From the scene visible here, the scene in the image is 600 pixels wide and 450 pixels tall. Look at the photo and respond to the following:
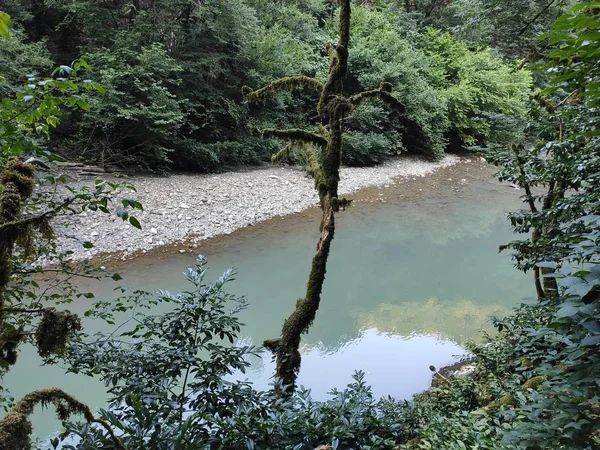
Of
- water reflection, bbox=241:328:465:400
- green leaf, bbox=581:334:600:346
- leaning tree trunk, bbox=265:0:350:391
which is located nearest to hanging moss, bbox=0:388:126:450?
green leaf, bbox=581:334:600:346

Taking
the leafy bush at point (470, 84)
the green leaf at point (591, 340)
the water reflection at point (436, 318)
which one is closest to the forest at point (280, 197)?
the green leaf at point (591, 340)

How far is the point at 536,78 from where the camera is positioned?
1608 centimetres

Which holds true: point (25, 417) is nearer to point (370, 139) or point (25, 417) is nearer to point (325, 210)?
point (325, 210)

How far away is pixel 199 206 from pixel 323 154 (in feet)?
19.6

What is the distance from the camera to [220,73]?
11.0m

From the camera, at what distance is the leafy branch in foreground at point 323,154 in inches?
113

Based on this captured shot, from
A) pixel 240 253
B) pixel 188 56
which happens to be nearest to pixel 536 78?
pixel 188 56

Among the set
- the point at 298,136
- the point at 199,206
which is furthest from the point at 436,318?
the point at 199,206

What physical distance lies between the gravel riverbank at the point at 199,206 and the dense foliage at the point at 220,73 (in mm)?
1057

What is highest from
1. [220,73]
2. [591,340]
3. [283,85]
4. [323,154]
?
[220,73]

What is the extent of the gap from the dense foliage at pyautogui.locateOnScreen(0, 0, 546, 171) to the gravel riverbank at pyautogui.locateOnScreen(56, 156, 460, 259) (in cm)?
106

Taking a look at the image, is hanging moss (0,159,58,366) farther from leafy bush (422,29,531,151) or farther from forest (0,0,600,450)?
leafy bush (422,29,531,151)

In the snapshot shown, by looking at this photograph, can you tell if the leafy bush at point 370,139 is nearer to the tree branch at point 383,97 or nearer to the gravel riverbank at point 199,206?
the gravel riverbank at point 199,206

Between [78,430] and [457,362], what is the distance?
4.08m
